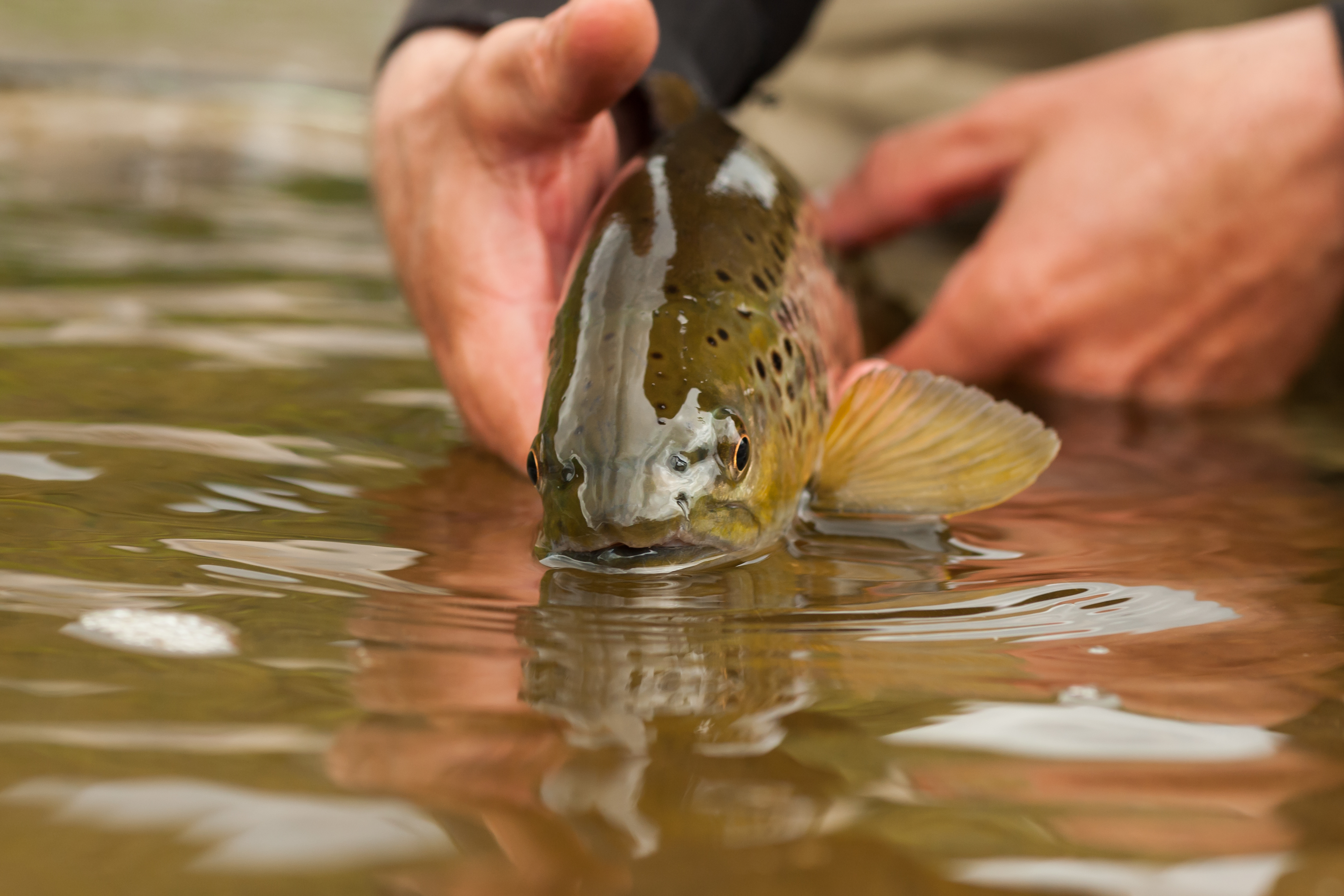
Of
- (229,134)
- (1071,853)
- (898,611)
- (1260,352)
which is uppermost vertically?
(229,134)

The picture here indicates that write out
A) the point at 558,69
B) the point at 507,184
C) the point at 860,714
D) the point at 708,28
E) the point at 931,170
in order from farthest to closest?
the point at 931,170, the point at 708,28, the point at 507,184, the point at 558,69, the point at 860,714

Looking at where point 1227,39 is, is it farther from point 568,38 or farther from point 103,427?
point 103,427

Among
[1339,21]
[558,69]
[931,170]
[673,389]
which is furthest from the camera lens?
[931,170]

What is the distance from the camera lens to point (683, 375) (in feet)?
5.04

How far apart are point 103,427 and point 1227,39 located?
8.55 feet

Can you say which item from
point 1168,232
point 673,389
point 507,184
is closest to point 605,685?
point 673,389

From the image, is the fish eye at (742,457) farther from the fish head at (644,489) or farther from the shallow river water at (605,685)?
the shallow river water at (605,685)

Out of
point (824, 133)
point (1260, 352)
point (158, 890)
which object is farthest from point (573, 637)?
point (824, 133)

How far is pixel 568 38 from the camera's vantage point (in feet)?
5.40

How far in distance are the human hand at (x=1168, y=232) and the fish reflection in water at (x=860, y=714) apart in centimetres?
132

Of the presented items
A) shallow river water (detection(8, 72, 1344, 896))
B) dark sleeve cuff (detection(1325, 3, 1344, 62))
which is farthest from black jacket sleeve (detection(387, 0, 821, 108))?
dark sleeve cuff (detection(1325, 3, 1344, 62))

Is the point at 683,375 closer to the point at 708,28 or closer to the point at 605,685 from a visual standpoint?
the point at 605,685

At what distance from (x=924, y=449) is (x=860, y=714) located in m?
0.80

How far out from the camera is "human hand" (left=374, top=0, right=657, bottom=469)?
1698mm
